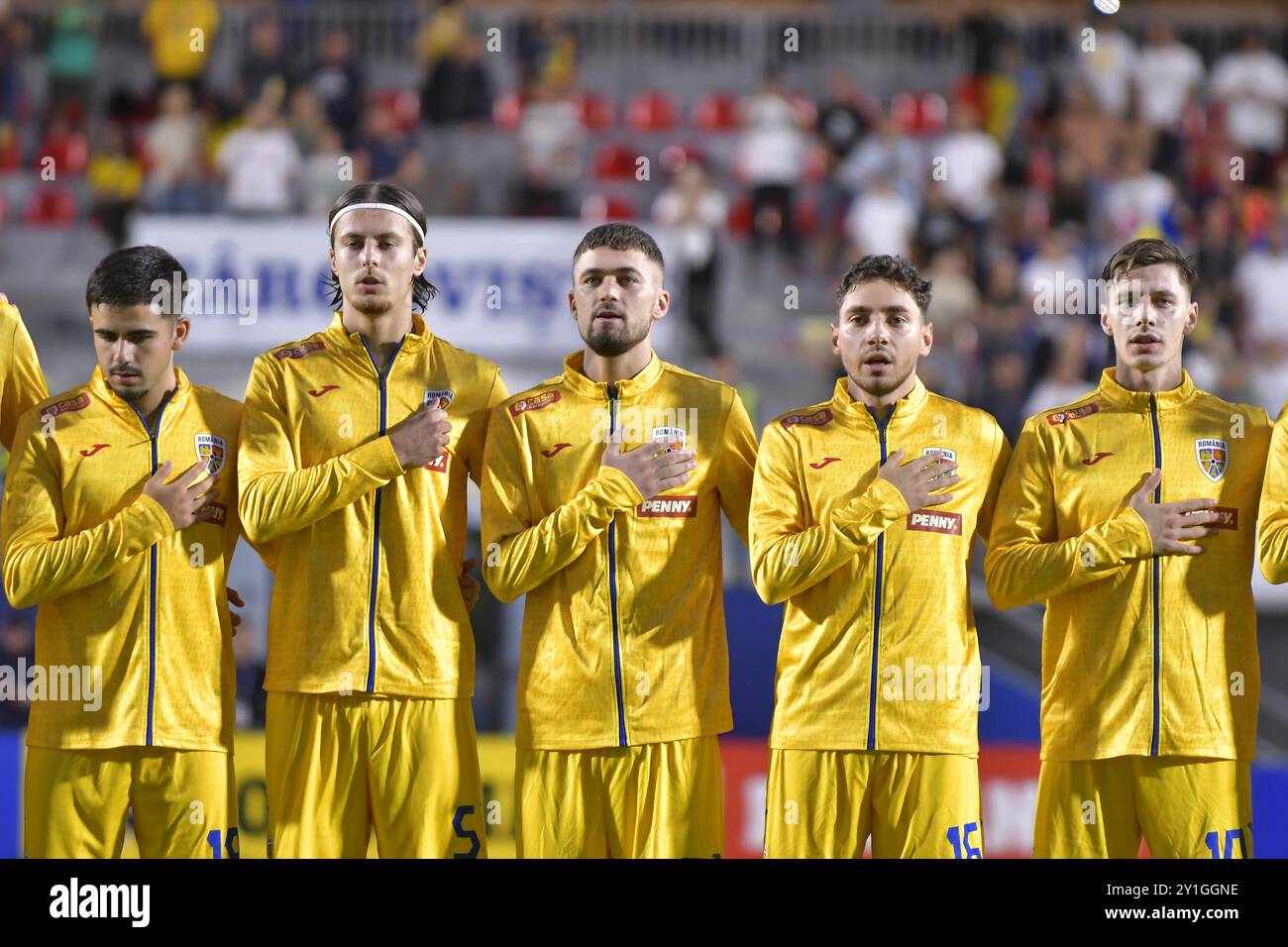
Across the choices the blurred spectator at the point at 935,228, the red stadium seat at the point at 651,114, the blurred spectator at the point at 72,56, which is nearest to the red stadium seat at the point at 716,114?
the red stadium seat at the point at 651,114

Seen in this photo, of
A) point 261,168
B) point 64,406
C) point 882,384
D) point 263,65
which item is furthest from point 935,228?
point 64,406

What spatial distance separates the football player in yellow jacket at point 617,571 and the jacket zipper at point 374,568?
35 cm

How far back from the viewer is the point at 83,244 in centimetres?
1348

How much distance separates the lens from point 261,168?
530 inches

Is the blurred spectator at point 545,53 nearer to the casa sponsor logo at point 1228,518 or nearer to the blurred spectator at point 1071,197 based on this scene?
the blurred spectator at point 1071,197

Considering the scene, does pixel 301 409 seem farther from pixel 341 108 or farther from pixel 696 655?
pixel 341 108

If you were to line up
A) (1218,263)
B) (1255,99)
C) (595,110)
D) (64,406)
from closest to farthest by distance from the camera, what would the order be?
(64,406)
(1218,263)
(595,110)
(1255,99)

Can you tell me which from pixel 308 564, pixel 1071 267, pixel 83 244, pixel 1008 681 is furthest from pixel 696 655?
pixel 83 244

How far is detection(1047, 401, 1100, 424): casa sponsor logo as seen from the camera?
18.6ft

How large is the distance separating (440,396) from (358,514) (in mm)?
482

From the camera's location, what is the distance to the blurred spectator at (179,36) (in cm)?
1469

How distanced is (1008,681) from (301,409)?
5513 millimetres

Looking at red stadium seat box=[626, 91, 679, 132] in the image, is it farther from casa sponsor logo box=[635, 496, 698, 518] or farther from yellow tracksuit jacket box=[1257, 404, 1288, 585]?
yellow tracksuit jacket box=[1257, 404, 1288, 585]

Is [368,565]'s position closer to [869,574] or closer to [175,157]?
[869,574]
